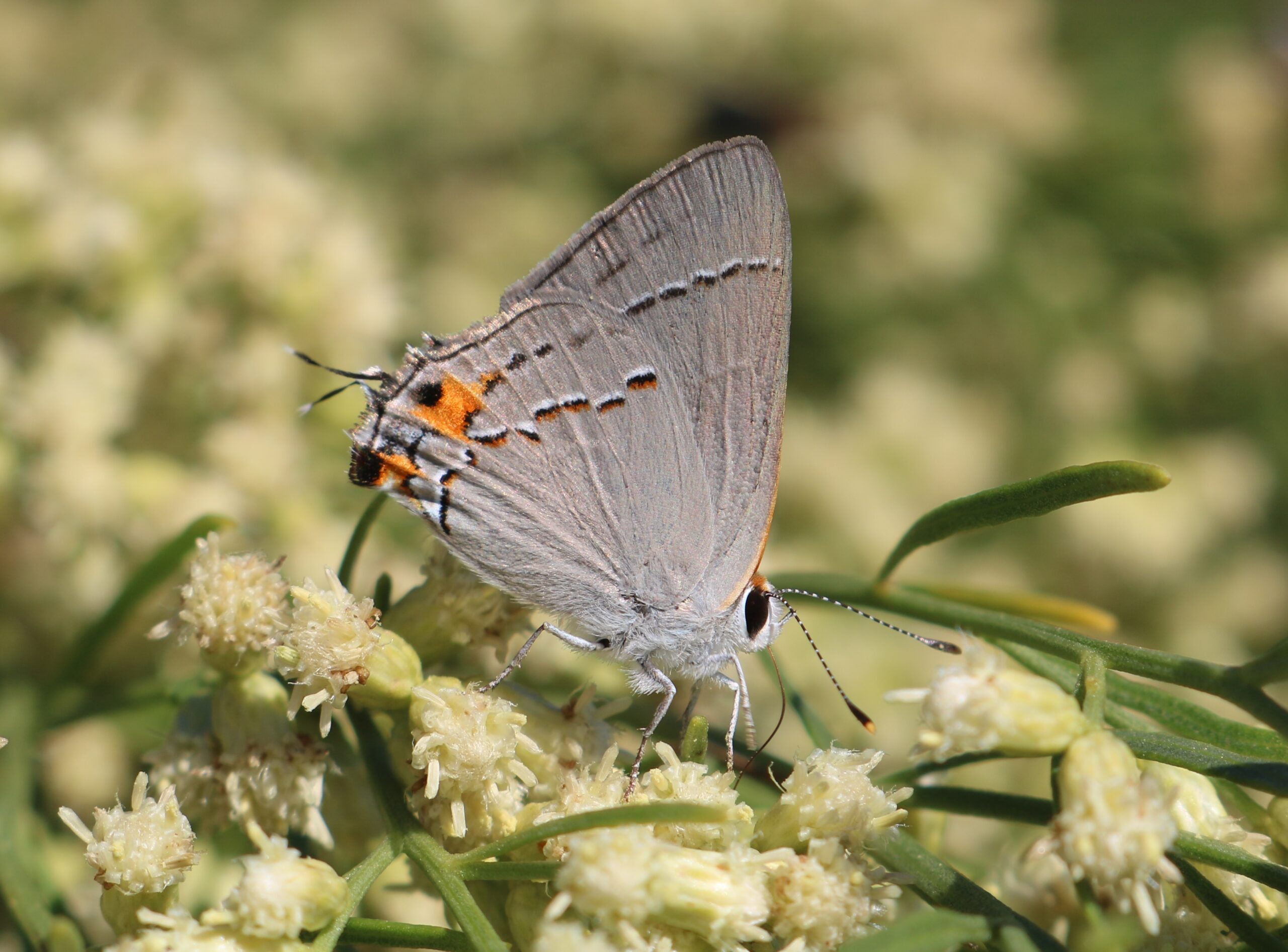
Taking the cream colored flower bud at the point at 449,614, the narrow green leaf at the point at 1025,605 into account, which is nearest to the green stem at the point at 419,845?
the cream colored flower bud at the point at 449,614

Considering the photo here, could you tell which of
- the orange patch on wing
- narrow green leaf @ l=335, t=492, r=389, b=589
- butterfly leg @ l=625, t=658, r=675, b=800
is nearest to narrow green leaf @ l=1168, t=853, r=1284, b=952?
butterfly leg @ l=625, t=658, r=675, b=800

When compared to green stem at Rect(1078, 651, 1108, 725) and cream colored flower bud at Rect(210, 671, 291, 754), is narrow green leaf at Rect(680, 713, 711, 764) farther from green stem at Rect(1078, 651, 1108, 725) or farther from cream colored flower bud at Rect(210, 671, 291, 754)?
cream colored flower bud at Rect(210, 671, 291, 754)

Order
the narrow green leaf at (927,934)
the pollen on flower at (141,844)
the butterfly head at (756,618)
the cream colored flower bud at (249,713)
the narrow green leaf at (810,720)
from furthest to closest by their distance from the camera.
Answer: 1. the butterfly head at (756,618)
2. the narrow green leaf at (810,720)
3. the cream colored flower bud at (249,713)
4. the pollen on flower at (141,844)
5. the narrow green leaf at (927,934)

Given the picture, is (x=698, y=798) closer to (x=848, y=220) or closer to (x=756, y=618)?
(x=756, y=618)

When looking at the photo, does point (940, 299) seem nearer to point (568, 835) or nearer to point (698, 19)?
point (698, 19)

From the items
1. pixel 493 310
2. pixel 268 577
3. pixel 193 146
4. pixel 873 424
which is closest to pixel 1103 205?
pixel 873 424

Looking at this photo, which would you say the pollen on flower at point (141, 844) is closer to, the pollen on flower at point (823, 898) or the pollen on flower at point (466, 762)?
the pollen on flower at point (466, 762)

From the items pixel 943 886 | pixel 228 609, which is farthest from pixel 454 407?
pixel 943 886
